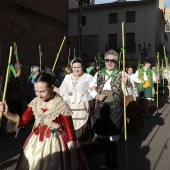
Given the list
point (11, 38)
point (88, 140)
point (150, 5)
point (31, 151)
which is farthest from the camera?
point (150, 5)

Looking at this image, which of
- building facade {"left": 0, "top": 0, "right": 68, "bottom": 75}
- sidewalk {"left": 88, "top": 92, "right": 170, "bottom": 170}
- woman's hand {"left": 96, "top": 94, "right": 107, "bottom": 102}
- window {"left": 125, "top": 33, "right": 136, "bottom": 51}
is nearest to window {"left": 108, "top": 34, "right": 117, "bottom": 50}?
window {"left": 125, "top": 33, "right": 136, "bottom": 51}

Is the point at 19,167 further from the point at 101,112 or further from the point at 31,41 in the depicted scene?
the point at 31,41

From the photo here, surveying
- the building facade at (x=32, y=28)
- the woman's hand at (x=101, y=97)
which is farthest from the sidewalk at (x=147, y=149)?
the building facade at (x=32, y=28)

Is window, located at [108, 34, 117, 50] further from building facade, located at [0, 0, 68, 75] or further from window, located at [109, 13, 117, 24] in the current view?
building facade, located at [0, 0, 68, 75]

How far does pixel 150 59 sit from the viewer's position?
37188mm

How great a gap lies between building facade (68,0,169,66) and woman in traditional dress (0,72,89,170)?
33627 millimetres

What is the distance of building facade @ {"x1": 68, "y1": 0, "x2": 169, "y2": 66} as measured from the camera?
37188 mm

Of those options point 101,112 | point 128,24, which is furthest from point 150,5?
point 101,112

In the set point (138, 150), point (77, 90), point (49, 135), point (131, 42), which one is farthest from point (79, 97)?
point (131, 42)

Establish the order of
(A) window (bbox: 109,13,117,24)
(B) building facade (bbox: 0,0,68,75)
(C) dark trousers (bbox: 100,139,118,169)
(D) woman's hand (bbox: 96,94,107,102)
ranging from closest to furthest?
1. (D) woman's hand (bbox: 96,94,107,102)
2. (C) dark trousers (bbox: 100,139,118,169)
3. (B) building facade (bbox: 0,0,68,75)
4. (A) window (bbox: 109,13,117,24)

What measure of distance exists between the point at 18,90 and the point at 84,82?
10.1ft

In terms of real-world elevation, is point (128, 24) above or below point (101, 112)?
above

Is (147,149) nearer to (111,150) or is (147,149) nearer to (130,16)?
(111,150)

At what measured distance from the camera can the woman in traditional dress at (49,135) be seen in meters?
3.18
